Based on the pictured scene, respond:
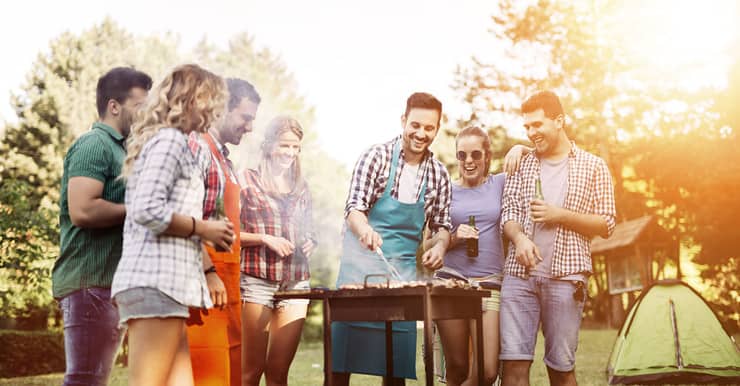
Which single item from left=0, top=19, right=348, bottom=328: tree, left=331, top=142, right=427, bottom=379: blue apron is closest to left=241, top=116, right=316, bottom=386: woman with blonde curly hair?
left=331, top=142, right=427, bottom=379: blue apron

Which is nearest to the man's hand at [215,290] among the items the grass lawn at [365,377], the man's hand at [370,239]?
the man's hand at [370,239]

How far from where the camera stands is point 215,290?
3008 millimetres

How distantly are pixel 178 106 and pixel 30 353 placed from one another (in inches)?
432

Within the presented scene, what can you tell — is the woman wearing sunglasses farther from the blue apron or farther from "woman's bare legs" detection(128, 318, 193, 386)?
"woman's bare legs" detection(128, 318, 193, 386)

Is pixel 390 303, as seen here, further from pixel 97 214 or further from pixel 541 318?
pixel 97 214

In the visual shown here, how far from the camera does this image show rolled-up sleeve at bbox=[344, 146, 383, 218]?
14.0 feet

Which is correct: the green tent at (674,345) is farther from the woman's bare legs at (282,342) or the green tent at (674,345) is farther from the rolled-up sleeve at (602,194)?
the woman's bare legs at (282,342)

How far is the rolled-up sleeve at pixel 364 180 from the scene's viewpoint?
4262mm

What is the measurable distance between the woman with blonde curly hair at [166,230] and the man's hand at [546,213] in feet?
6.44

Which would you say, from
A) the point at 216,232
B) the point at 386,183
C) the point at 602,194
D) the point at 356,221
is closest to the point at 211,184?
the point at 216,232

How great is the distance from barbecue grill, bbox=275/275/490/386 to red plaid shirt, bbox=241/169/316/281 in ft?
2.30

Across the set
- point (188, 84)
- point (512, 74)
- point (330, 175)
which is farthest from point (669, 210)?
point (188, 84)

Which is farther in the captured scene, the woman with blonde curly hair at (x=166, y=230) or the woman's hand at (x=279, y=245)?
the woman's hand at (x=279, y=245)

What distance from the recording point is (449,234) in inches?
177
